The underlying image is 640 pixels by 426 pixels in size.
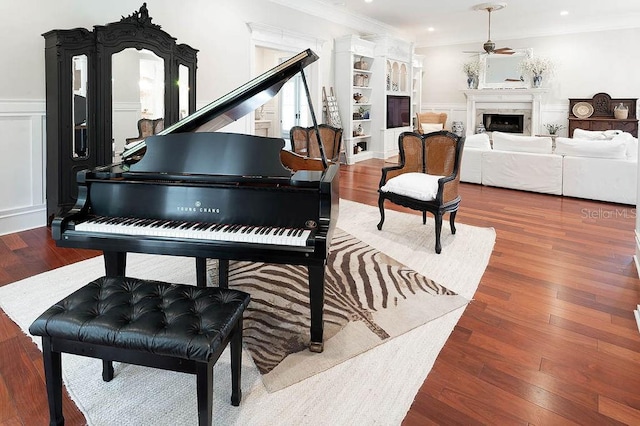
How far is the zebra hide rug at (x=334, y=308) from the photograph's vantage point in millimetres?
2086

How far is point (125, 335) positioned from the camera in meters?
1.39

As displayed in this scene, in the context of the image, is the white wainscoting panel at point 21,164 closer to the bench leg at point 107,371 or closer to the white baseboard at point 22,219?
the white baseboard at point 22,219

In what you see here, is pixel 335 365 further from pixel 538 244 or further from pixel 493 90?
pixel 493 90

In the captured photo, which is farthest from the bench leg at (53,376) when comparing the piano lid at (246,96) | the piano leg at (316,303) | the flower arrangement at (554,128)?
the flower arrangement at (554,128)

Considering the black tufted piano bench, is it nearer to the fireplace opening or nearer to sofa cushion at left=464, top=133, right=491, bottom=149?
sofa cushion at left=464, top=133, right=491, bottom=149

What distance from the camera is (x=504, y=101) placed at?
34.0 feet

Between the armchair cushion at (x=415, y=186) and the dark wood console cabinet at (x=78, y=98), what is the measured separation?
9.19 feet

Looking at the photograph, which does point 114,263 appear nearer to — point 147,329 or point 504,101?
point 147,329

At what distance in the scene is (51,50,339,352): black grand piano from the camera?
187 centimetres

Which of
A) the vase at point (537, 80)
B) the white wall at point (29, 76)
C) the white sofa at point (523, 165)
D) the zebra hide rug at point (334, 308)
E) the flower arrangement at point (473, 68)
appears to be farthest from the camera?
the flower arrangement at point (473, 68)

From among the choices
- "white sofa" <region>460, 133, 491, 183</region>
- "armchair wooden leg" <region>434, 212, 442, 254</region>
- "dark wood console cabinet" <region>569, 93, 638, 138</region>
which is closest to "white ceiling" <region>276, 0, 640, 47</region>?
"dark wood console cabinet" <region>569, 93, 638, 138</region>

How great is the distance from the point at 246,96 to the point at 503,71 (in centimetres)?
993

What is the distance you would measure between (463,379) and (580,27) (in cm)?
1012

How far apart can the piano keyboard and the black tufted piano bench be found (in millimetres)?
277
